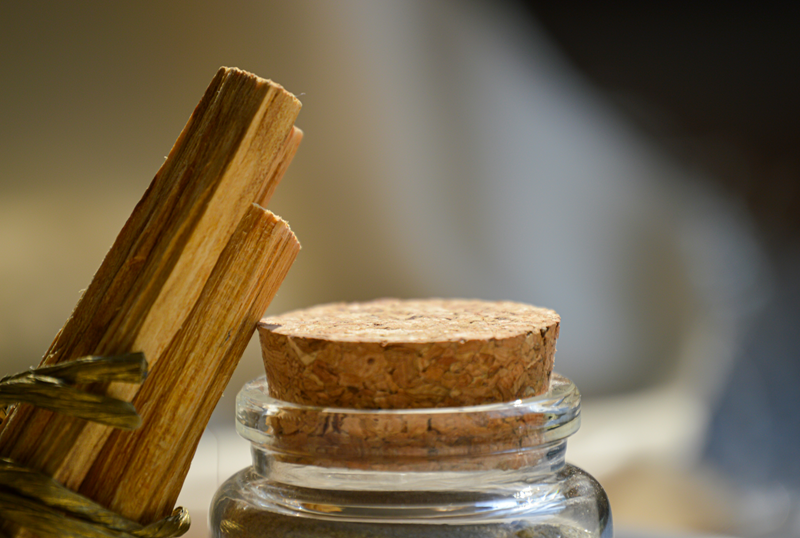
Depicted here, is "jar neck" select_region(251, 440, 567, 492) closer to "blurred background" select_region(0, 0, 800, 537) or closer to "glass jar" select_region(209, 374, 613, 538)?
"glass jar" select_region(209, 374, 613, 538)

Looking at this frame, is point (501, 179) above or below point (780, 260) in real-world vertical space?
below

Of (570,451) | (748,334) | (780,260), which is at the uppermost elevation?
(780,260)

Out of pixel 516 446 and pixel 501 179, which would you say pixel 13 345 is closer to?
pixel 516 446

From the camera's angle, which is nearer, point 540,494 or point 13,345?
point 540,494

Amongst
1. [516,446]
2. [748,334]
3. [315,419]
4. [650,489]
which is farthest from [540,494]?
[748,334]

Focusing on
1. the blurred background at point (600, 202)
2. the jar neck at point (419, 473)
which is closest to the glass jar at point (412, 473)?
the jar neck at point (419, 473)

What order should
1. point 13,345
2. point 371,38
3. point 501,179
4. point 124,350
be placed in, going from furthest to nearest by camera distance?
point 501,179 < point 371,38 < point 13,345 < point 124,350

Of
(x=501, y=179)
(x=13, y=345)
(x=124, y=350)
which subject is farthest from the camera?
(x=501, y=179)
